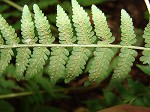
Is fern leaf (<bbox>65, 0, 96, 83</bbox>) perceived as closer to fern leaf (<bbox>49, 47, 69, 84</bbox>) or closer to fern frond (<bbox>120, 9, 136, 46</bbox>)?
fern leaf (<bbox>49, 47, 69, 84</bbox>)

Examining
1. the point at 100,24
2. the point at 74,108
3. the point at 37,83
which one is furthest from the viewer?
the point at 74,108

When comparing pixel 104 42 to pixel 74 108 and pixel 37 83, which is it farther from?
pixel 74 108

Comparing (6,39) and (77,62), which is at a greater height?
(6,39)

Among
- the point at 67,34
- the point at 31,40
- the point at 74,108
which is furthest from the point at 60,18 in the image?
the point at 74,108

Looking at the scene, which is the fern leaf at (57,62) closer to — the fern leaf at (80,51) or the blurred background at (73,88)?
the fern leaf at (80,51)

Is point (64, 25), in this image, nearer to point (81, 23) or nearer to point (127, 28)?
point (81, 23)

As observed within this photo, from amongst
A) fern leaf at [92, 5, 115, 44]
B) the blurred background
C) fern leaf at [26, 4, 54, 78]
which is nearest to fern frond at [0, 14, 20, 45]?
fern leaf at [26, 4, 54, 78]

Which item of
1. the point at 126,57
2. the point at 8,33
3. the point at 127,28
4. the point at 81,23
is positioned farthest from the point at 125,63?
the point at 8,33

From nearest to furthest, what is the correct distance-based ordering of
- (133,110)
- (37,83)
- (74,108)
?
(133,110), (37,83), (74,108)

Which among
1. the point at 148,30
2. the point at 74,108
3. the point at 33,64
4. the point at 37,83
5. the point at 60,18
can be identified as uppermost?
the point at 60,18
